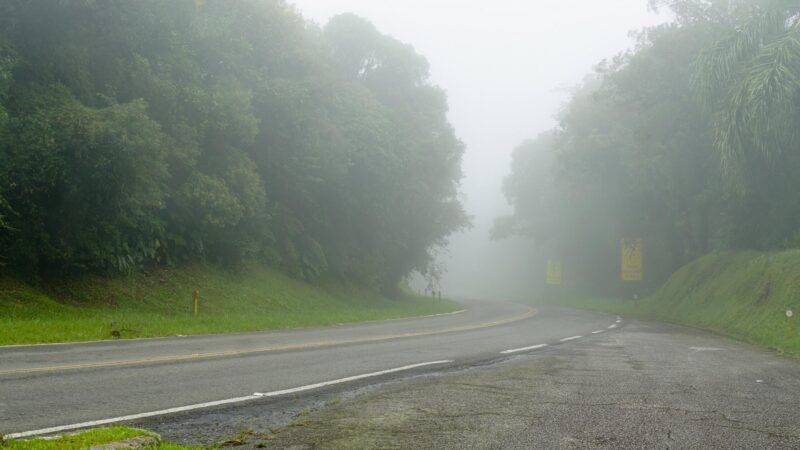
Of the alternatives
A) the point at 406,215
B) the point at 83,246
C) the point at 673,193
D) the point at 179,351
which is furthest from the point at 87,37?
the point at 673,193

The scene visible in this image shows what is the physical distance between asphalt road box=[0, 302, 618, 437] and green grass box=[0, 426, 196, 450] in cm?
53

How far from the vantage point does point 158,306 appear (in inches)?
798

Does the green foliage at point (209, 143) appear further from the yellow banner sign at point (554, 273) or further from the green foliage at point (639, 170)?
the yellow banner sign at point (554, 273)

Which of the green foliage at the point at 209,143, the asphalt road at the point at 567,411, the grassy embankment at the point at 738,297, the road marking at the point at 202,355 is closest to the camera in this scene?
the asphalt road at the point at 567,411

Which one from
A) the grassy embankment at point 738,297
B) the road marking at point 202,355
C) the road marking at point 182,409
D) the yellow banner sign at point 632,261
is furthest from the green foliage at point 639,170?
the road marking at point 182,409

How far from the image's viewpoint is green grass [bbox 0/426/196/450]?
4.74 metres

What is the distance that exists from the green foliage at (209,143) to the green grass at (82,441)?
12.3m

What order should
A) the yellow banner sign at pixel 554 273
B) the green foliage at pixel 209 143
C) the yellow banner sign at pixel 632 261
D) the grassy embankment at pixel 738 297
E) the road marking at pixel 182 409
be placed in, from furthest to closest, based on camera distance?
the yellow banner sign at pixel 554 273 → the yellow banner sign at pixel 632 261 → the grassy embankment at pixel 738 297 → the green foliage at pixel 209 143 → the road marking at pixel 182 409

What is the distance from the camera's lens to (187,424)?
20.1ft

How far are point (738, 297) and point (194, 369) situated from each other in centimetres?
2182

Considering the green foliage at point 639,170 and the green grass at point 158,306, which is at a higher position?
the green foliage at point 639,170

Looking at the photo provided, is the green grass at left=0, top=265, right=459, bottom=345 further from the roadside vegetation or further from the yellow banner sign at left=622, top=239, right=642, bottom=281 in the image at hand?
the yellow banner sign at left=622, top=239, right=642, bottom=281

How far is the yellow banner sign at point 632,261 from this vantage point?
4425cm

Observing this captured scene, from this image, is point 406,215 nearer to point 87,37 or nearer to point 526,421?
point 87,37
